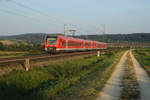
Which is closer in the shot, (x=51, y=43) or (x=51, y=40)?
(x=51, y=43)

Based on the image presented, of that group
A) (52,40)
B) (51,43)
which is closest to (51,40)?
(52,40)

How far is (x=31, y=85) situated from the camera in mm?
8617

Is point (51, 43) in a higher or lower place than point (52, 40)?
lower

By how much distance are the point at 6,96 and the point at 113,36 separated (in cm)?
17459

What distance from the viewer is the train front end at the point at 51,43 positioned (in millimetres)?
23828

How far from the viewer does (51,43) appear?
24.1 metres

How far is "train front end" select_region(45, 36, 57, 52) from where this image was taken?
23.8 metres

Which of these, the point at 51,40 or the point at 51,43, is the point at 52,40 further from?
the point at 51,43

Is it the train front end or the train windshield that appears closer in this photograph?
the train front end

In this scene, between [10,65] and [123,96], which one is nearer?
[123,96]

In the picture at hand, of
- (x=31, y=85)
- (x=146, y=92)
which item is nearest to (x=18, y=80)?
(x=31, y=85)

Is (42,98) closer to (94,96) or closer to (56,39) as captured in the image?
(94,96)

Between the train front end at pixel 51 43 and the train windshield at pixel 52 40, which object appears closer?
the train front end at pixel 51 43

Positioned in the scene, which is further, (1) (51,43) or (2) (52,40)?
(2) (52,40)
